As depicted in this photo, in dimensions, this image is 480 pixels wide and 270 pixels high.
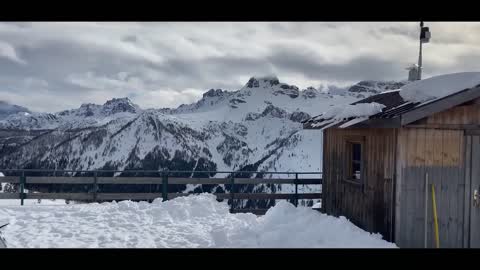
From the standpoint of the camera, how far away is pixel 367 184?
24.0 feet

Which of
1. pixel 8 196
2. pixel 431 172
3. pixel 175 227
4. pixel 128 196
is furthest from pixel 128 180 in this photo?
pixel 431 172

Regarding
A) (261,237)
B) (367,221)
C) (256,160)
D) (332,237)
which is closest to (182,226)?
(261,237)

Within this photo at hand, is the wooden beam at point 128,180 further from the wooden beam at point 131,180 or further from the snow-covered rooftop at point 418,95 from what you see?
the snow-covered rooftop at point 418,95

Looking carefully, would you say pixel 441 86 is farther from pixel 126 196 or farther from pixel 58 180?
pixel 58 180

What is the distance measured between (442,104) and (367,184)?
2.14 m

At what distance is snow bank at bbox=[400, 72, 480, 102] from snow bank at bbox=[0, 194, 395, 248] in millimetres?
2699

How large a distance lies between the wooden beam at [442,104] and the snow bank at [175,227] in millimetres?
2239

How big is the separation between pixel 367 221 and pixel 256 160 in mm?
118680

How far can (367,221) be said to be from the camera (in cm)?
726

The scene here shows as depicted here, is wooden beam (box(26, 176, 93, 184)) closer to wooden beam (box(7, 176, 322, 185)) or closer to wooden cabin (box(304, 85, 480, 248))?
wooden beam (box(7, 176, 322, 185))

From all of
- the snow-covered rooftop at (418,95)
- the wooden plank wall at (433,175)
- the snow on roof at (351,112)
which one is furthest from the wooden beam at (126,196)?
the wooden plank wall at (433,175)

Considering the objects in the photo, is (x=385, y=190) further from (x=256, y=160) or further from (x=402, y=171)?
→ (x=256, y=160)

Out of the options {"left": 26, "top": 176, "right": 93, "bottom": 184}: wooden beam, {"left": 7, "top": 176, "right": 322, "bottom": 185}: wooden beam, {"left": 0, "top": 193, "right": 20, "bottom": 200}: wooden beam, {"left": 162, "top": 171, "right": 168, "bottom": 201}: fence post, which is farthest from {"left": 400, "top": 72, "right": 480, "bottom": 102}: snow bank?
{"left": 0, "top": 193, "right": 20, "bottom": 200}: wooden beam

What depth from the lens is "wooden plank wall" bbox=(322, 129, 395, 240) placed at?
21.6 ft
